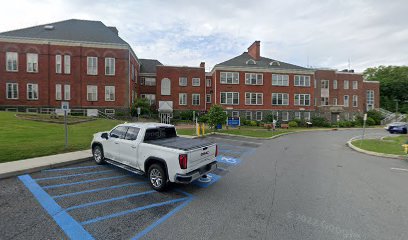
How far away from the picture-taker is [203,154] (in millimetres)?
6016

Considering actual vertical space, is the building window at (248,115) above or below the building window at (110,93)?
below

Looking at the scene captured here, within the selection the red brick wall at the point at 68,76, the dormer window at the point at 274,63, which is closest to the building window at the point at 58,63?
the red brick wall at the point at 68,76

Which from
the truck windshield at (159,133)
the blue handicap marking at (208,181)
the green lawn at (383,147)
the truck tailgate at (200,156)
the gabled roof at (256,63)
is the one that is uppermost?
the gabled roof at (256,63)

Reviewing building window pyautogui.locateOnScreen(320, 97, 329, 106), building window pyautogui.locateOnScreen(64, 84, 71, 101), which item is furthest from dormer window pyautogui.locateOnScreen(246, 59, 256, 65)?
building window pyautogui.locateOnScreen(64, 84, 71, 101)

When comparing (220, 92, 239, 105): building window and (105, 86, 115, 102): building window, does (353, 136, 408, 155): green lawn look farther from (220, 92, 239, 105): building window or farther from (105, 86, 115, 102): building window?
(105, 86, 115, 102): building window

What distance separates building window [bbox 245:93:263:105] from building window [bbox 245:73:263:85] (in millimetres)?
2055

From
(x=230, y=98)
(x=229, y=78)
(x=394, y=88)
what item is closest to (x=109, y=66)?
(x=229, y=78)

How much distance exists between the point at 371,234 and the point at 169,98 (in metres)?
33.7

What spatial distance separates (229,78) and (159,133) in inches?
1178

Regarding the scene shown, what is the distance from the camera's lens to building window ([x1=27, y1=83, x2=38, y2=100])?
28828 millimetres

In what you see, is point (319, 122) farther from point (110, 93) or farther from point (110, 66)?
point (110, 66)

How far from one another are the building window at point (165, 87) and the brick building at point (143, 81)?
17 centimetres

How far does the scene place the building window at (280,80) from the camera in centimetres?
3654

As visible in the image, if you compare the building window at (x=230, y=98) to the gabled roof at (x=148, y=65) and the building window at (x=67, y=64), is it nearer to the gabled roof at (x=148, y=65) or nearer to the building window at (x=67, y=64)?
the gabled roof at (x=148, y=65)
